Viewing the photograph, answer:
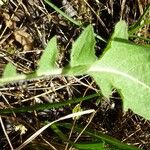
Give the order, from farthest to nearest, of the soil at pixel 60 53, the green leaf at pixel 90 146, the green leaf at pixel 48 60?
the soil at pixel 60 53, the green leaf at pixel 90 146, the green leaf at pixel 48 60

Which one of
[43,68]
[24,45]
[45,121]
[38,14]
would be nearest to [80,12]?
[38,14]

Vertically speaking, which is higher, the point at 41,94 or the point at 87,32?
the point at 87,32

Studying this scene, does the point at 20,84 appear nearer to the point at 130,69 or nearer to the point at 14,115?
the point at 14,115

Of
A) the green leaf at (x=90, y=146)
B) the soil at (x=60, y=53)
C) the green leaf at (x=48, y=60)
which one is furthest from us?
the soil at (x=60, y=53)

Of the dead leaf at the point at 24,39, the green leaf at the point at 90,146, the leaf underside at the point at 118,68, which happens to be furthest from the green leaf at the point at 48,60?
the dead leaf at the point at 24,39

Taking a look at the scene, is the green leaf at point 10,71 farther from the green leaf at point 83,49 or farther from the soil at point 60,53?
the soil at point 60,53

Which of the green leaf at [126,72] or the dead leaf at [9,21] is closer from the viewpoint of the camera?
the green leaf at [126,72]

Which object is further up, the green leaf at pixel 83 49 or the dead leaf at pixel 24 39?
the green leaf at pixel 83 49
